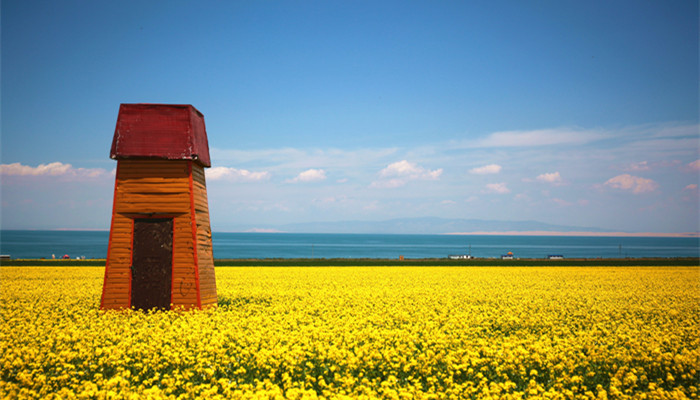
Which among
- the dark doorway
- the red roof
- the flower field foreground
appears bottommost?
the flower field foreground

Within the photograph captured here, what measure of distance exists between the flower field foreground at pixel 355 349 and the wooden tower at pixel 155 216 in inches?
45.3

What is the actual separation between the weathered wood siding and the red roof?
1.50 ft

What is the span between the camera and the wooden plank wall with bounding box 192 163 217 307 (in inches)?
763

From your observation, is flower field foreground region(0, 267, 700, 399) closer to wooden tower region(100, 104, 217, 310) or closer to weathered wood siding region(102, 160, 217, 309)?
weathered wood siding region(102, 160, 217, 309)

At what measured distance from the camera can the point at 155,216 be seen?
19.3 m

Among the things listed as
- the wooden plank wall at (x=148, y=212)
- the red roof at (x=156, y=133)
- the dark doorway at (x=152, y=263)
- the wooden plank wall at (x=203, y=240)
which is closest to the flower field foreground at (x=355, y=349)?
the dark doorway at (x=152, y=263)

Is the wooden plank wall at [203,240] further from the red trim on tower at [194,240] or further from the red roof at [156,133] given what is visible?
the red roof at [156,133]

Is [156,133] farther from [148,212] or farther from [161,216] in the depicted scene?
[161,216]

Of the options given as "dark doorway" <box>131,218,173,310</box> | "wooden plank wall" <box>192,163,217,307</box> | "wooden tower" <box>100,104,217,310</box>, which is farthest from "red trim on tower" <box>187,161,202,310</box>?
"dark doorway" <box>131,218,173,310</box>

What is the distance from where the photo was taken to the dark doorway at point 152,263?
18953 mm

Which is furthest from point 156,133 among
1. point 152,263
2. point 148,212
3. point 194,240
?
point 152,263

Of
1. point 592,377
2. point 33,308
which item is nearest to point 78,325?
point 33,308

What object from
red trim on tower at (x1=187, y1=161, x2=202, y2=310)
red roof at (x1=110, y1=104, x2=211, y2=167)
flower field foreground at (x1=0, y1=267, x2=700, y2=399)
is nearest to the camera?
flower field foreground at (x1=0, y1=267, x2=700, y2=399)

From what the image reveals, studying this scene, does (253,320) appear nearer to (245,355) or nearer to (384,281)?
(245,355)
